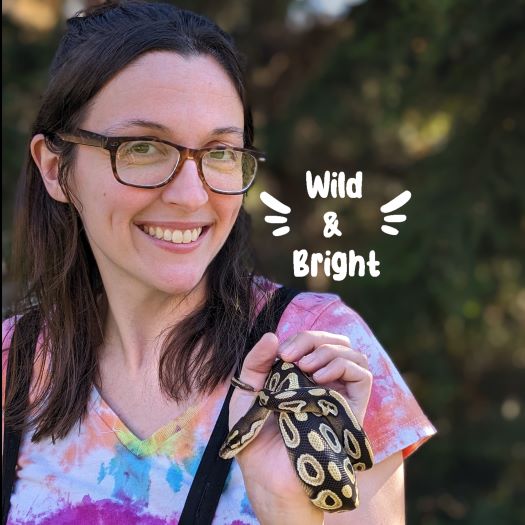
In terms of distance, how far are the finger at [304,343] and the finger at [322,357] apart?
14 mm

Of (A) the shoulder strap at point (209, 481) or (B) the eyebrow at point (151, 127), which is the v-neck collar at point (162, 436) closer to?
(A) the shoulder strap at point (209, 481)

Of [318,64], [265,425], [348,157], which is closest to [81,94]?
[265,425]

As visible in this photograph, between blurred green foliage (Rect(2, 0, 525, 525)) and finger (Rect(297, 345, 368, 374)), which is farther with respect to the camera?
blurred green foliage (Rect(2, 0, 525, 525))

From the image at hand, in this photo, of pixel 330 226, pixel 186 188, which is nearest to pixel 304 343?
pixel 186 188

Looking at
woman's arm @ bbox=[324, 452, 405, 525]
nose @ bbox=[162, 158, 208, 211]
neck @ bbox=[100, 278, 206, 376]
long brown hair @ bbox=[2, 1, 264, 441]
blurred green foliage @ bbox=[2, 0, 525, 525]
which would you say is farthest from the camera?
blurred green foliage @ bbox=[2, 0, 525, 525]

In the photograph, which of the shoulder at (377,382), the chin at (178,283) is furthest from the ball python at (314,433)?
the chin at (178,283)

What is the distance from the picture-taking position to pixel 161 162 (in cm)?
218

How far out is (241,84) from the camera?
241 cm

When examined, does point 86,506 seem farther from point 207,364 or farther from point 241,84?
point 241,84

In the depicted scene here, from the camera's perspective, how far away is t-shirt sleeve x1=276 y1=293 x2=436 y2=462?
6.75ft

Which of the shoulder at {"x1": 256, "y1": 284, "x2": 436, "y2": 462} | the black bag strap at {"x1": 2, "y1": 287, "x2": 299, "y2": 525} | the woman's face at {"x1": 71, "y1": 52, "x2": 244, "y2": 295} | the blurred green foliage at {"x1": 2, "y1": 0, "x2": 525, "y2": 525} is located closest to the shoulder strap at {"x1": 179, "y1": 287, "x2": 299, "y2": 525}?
the black bag strap at {"x1": 2, "y1": 287, "x2": 299, "y2": 525}

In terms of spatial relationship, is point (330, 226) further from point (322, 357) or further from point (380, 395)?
point (322, 357)

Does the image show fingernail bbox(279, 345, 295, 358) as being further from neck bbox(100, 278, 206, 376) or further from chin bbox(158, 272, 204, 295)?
neck bbox(100, 278, 206, 376)

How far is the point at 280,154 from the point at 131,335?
4.39 metres
